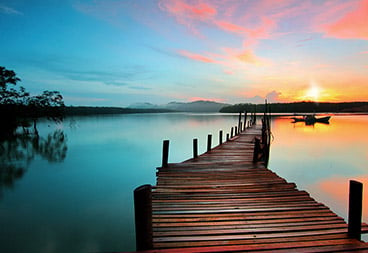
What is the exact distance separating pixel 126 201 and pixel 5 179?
8337 mm

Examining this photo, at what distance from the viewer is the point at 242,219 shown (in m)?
4.14

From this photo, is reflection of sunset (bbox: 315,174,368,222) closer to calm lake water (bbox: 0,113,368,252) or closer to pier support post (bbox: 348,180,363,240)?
calm lake water (bbox: 0,113,368,252)

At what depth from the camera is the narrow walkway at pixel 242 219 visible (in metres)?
3.30

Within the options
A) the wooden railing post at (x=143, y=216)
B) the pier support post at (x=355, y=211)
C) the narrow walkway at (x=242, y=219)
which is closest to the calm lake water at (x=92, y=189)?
the narrow walkway at (x=242, y=219)

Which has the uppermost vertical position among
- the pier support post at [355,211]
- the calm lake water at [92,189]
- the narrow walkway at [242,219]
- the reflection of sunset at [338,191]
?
the pier support post at [355,211]

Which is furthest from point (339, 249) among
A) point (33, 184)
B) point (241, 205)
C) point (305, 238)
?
point (33, 184)

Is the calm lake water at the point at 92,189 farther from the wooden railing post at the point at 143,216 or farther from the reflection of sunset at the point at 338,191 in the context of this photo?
the wooden railing post at the point at 143,216

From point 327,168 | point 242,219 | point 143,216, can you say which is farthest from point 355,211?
point 327,168

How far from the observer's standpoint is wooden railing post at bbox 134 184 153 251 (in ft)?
9.92

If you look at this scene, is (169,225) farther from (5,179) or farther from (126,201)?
(5,179)

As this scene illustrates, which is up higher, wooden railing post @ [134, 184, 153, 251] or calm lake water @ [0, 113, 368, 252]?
wooden railing post @ [134, 184, 153, 251]

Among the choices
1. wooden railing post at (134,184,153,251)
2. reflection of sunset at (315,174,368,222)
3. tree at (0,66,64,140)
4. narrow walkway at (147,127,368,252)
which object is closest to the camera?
wooden railing post at (134,184,153,251)

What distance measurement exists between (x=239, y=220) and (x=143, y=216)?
6.90 feet

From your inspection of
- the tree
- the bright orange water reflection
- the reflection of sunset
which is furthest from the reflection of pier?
the tree
